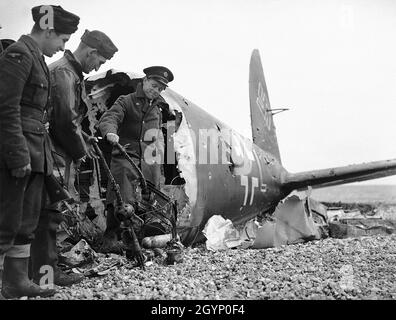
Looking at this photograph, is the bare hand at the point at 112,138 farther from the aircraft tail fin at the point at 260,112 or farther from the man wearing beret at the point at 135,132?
the aircraft tail fin at the point at 260,112

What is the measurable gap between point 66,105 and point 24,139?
1.87ft

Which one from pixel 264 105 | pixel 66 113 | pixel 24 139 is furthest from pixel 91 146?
pixel 264 105

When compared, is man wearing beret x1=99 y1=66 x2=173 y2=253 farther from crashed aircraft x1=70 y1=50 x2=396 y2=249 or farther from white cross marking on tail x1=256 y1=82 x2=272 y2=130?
white cross marking on tail x1=256 y1=82 x2=272 y2=130

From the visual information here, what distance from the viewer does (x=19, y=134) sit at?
2520 mm

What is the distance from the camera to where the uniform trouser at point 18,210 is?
99.7 inches

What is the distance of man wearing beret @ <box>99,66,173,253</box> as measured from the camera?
4.14 metres

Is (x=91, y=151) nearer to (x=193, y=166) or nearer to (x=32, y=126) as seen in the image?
(x=32, y=126)

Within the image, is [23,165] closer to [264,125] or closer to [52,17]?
[52,17]

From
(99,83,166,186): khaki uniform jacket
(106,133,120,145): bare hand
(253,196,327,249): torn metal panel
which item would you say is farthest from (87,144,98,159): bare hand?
(253,196,327,249): torn metal panel

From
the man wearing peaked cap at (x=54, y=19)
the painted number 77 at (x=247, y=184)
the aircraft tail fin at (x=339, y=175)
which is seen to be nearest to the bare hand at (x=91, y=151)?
the man wearing peaked cap at (x=54, y=19)

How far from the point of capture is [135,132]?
4.44 m
